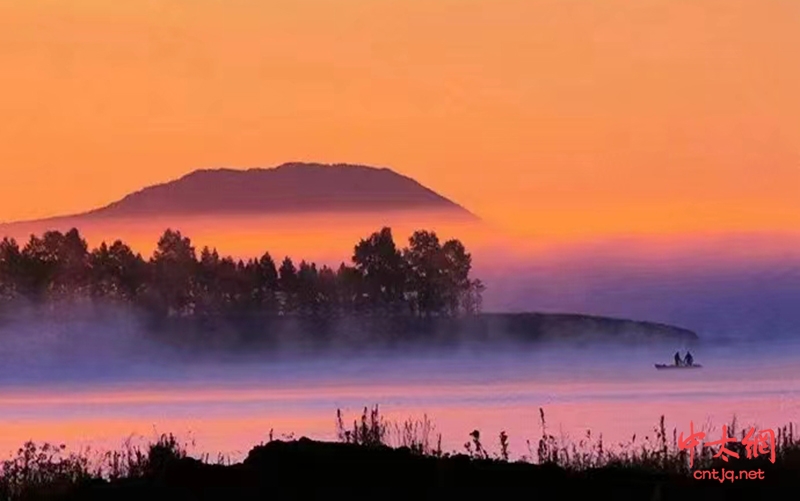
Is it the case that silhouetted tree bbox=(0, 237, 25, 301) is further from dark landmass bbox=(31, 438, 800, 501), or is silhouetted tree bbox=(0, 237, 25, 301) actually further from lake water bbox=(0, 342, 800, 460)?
dark landmass bbox=(31, 438, 800, 501)

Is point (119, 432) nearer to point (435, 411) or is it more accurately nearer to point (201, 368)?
point (435, 411)

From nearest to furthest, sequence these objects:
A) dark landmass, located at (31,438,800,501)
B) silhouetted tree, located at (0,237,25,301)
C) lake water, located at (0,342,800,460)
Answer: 1. dark landmass, located at (31,438,800,501)
2. lake water, located at (0,342,800,460)
3. silhouetted tree, located at (0,237,25,301)

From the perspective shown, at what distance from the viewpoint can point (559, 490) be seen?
76.7 ft

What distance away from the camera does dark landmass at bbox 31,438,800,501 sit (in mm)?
23312

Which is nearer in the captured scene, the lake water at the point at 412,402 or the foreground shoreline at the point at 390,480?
the foreground shoreline at the point at 390,480

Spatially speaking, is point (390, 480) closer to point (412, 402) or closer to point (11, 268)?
point (412, 402)

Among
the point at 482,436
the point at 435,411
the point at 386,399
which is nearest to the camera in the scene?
the point at 482,436

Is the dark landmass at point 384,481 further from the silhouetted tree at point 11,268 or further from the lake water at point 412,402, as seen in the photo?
the silhouetted tree at point 11,268

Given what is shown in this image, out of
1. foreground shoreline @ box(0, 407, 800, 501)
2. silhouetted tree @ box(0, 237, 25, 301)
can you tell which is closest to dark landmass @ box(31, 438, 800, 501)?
foreground shoreline @ box(0, 407, 800, 501)

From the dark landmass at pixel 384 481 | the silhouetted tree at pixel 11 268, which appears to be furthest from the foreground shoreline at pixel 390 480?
the silhouetted tree at pixel 11 268

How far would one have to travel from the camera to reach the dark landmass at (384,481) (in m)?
23.3

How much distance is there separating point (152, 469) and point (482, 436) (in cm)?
3079

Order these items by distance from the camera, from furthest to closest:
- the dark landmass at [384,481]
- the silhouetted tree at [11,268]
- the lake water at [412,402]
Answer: the silhouetted tree at [11,268] → the lake water at [412,402] → the dark landmass at [384,481]

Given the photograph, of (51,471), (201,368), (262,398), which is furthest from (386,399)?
(201,368)
